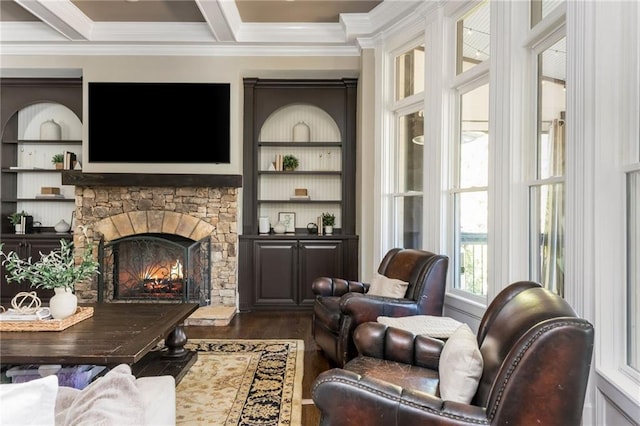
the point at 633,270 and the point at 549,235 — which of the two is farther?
the point at 549,235

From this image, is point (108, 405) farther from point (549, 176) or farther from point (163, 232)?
point (163, 232)

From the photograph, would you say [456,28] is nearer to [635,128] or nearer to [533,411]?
[635,128]

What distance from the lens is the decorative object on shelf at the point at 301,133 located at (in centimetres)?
544

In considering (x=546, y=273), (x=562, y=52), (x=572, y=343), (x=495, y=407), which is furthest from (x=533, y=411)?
(x=562, y=52)

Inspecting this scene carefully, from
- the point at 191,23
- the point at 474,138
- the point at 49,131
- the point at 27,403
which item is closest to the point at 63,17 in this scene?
the point at 191,23

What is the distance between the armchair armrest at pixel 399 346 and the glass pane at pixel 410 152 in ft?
6.94

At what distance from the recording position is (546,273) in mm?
2373

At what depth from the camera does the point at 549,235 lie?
7.62ft

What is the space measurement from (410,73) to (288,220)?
8.14ft

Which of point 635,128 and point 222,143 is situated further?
point 222,143

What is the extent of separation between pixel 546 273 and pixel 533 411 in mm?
1414

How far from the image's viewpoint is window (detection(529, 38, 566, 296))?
223cm

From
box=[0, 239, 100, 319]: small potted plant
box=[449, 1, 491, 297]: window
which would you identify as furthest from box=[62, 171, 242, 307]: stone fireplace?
box=[449, 1, 491, 297]: window

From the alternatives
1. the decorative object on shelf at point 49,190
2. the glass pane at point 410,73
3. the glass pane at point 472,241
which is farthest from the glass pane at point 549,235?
the decorative object on shelf at point 49,190
